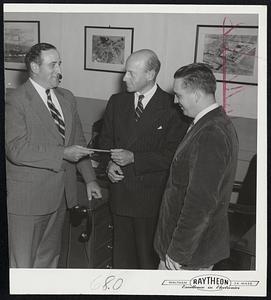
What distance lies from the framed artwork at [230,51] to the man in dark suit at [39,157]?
773mm

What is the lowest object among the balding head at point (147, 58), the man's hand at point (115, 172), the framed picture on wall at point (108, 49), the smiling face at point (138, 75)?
the man's hand at point (115, 172)

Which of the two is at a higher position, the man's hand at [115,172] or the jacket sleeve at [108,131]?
the jacket sleeve at [108,131]

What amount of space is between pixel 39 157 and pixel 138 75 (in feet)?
2.13

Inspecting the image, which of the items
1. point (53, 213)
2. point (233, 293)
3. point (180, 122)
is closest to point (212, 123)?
point (180, 122)

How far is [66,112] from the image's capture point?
2041mm

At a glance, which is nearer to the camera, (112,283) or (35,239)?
(112,283)

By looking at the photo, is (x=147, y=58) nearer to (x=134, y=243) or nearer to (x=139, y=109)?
(x=139, y=109)

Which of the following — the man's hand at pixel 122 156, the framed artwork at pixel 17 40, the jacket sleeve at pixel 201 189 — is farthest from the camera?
the man's hand at pixel 122 156

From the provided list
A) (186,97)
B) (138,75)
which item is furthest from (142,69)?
(186,97)

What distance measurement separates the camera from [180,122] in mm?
2055

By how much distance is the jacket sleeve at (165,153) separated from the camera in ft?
6.71

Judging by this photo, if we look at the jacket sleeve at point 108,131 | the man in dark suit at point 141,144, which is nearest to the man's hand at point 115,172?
the man in dark suit at point 141,144

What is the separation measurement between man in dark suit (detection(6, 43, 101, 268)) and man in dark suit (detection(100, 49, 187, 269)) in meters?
0.21

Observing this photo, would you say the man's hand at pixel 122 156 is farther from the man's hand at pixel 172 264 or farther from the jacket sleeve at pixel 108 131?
the man's hand at pixel 172 264
